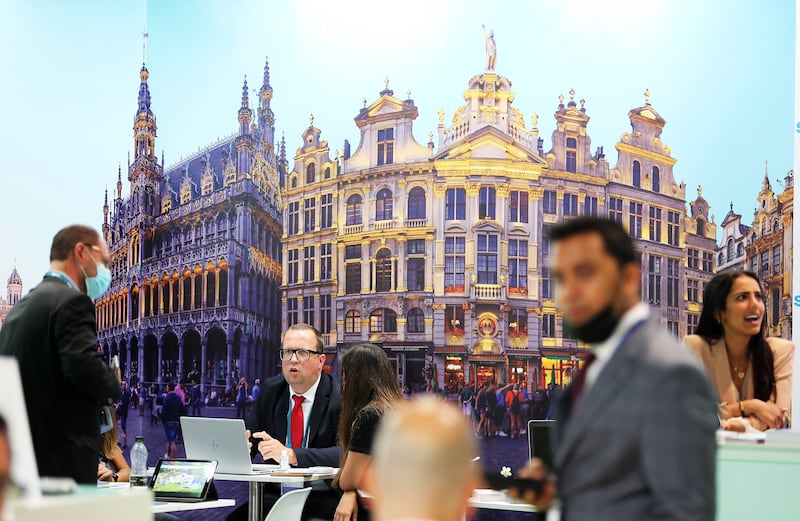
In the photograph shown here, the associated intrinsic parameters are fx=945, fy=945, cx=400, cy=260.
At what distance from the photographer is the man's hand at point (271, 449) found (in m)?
5.38

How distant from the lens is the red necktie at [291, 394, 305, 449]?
579 cm

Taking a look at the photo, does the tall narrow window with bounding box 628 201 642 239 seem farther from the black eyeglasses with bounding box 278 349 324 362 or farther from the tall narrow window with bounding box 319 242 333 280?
the black eyeglasses with bounding box 278 349 324 362

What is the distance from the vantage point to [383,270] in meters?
9.80

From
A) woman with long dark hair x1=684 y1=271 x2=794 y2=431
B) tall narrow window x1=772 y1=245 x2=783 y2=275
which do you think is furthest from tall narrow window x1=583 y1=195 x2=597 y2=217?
woman with long dark hair x1=684 y1=271 x2=794 y2=431

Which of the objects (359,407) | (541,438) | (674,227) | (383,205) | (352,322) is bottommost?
(541,438)

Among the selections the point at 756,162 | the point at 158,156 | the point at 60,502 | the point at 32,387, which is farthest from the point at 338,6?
the point at 60,502

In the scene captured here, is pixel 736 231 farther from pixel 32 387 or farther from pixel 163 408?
pixel 32 387

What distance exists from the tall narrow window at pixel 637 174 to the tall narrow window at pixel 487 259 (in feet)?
4.87

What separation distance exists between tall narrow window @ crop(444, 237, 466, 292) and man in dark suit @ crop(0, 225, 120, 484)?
6.16 metres

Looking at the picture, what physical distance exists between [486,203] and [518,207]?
0.32 m

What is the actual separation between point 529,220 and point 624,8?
7.34 ft

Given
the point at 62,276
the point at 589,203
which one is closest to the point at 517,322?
the point at 589,203

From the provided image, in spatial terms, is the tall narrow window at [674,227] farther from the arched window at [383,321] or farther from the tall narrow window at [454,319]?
the arched window at [383,321]

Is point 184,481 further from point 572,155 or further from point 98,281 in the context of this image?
point 572,155
